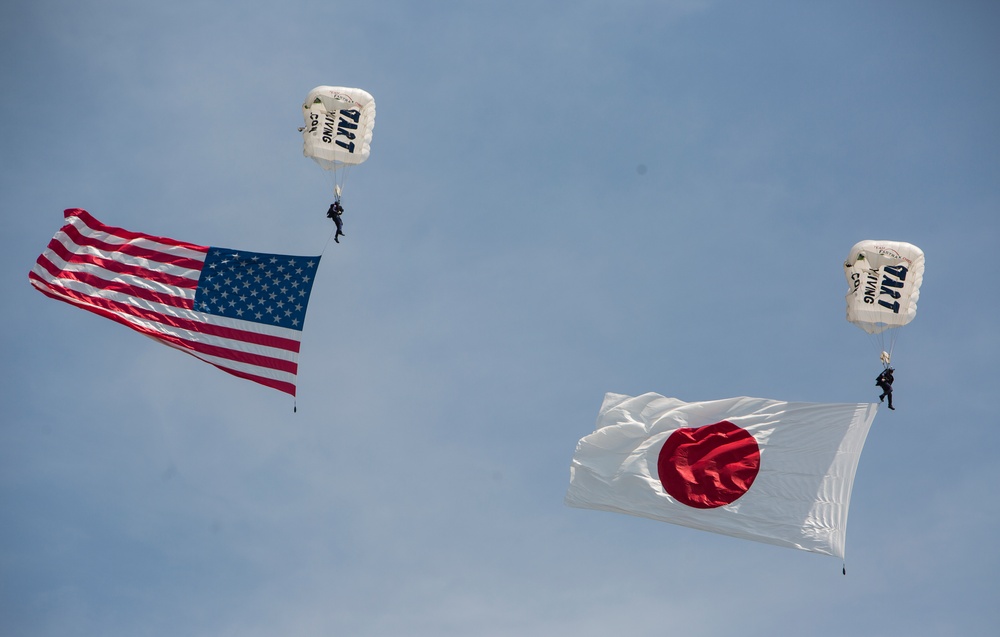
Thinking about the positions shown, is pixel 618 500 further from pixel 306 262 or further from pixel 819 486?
pixel 306 262

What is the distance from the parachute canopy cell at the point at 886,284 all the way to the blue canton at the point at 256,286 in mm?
15752

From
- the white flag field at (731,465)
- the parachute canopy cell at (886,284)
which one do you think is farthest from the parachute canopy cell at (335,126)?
the parachute canopy cell at (886,284)

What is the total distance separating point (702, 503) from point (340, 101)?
15.8 metres

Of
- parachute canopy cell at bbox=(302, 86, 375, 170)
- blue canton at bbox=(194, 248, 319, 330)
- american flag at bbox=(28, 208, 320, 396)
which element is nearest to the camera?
american flag at bbox=(28, 208, 320, 396)

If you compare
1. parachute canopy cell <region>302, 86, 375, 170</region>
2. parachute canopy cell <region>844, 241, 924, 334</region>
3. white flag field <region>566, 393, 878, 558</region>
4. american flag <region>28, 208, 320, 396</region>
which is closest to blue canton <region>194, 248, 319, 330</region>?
american flag <region>28, 208, 320, 396</region>

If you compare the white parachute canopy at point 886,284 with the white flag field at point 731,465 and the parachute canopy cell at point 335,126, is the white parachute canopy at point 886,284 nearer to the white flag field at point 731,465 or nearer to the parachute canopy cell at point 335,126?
the white flag field at point 731,465

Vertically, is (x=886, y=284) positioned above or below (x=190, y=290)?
above

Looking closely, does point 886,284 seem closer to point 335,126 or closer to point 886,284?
point 886,284

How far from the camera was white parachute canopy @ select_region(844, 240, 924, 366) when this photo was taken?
43781mm

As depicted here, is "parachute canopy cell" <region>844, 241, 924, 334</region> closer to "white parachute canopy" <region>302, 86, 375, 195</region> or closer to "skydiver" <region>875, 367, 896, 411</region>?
"skydiver" <region>875, 367, 896, 411</region>

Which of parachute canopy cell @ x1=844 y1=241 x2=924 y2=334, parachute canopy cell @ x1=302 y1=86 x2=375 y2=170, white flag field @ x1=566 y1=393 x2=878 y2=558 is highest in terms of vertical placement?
parachute canopy cell @ x1=302 y1=86 x2=375 y2=170

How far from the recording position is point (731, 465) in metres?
42.7

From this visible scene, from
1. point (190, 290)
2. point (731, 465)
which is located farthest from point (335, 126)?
point (731, 465)

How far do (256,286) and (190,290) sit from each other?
6.44 ft
